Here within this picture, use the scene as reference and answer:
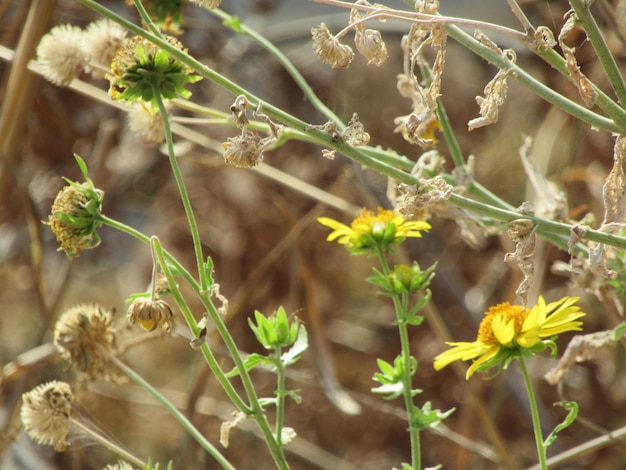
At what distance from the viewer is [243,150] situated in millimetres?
499

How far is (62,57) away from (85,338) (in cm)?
25

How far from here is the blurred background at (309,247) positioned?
158 centimetres

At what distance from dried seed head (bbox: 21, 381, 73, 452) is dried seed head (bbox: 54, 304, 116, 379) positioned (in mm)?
53

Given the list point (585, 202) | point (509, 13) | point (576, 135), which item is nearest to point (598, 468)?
point (585, 202)

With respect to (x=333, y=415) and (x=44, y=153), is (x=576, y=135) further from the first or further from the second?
(x=44, y=153)

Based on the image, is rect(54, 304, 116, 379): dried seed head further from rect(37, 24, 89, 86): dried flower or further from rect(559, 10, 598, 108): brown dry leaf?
rect(559, 10, 598, 108): brown dry leaf

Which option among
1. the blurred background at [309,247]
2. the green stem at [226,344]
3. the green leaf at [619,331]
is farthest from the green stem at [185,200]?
the blurred background at [309,247]

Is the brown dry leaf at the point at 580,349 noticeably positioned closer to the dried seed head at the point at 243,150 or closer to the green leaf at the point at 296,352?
the green leaf at the point at 296,352

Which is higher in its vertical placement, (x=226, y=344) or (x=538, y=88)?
(x=538, y=88)

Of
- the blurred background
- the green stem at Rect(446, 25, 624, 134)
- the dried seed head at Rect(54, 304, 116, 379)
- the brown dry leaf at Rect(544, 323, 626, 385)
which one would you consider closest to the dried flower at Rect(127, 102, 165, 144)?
the dried seed head at Rect(54, 304, 116, 379)

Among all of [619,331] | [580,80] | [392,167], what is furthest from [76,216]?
[619,331]

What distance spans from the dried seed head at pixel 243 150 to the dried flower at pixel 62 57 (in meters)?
0.28

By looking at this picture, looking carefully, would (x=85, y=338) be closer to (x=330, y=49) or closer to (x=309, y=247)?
(x=330, y=49)

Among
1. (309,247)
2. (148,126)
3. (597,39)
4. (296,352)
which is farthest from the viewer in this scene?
(309,247)
